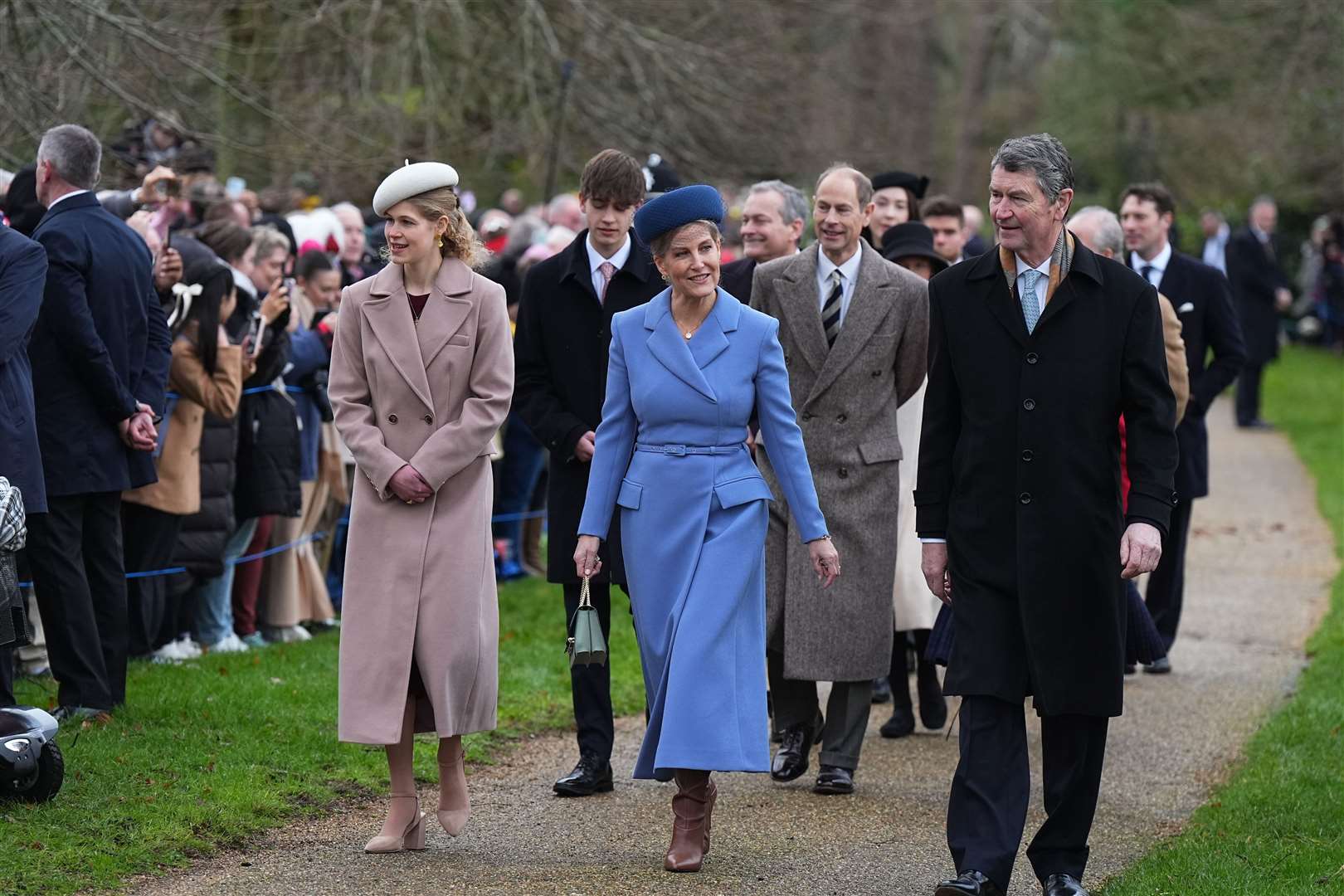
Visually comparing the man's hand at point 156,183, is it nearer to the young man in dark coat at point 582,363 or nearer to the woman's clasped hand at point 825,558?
the young man in dark coat at point 582,363

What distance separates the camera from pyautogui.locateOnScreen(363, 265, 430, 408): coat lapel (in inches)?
244

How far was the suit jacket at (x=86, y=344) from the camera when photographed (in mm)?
7445

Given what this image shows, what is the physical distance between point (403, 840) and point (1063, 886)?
202 cm

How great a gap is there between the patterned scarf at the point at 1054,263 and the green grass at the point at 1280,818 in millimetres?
1810

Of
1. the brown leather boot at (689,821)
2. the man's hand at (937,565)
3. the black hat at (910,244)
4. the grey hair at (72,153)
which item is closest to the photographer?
the man's hand at (937,565)

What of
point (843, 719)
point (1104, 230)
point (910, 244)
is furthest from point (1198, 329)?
point (843, 719)

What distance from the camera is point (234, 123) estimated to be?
1497cm

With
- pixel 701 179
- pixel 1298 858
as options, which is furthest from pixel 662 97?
pixel 1298 858

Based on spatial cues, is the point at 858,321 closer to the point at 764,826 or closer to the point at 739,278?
the point at 739,278

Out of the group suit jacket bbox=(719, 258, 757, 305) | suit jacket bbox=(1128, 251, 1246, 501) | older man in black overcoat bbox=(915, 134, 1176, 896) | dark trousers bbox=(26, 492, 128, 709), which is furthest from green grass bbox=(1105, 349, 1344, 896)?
dark trousers bbox=(26, 492, 128, 709)

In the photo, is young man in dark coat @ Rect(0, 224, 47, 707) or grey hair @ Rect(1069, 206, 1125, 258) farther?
grey hair @ Rect(1069, 206, 1125, 258)

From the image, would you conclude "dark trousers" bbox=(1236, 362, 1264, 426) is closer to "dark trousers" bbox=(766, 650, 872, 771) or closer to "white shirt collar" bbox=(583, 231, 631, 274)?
"dark trousers" bbox=(766, 650, 872, 771)

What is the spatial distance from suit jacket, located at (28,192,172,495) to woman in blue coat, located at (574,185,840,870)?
7.49 ft

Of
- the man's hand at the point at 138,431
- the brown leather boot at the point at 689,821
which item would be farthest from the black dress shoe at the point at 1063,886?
the man's hand at the point at 138,431
